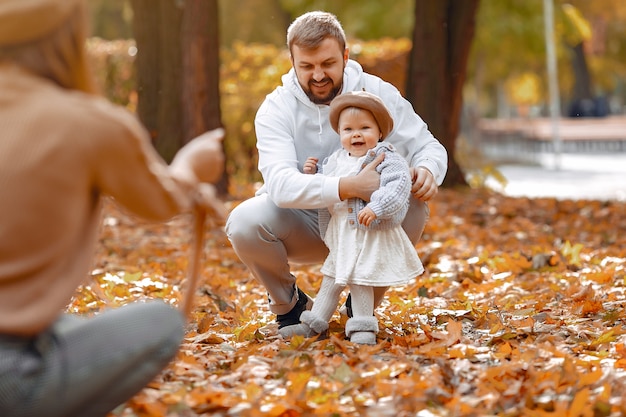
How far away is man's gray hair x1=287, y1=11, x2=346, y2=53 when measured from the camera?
4.61 meters

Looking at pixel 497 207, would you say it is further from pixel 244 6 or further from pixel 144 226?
pixel 244 6

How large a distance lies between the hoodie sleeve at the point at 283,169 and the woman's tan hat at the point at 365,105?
298mm

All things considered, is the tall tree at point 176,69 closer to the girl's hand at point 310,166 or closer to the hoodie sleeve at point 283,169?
the hoodie sleeve at point 283,169

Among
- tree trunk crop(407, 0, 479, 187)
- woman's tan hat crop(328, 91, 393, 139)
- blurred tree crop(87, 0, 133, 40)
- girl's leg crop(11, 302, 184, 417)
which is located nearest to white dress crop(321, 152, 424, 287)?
woman's tan hat crop(328, 91, 393, 139)

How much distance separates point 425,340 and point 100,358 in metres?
1.95

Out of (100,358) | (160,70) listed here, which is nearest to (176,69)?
(160,70)

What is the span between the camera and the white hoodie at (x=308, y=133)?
4.66 metres

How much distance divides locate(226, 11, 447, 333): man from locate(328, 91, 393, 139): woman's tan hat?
28 cm

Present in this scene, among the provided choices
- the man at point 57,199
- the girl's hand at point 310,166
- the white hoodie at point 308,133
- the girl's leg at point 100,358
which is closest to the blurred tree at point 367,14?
the white hoodie at point 308,133

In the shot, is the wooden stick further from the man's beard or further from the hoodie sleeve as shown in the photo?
the man's beard

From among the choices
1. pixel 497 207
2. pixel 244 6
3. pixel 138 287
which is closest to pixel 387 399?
pixel 138 287

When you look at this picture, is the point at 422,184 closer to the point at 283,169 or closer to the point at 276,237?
the point at 283,169

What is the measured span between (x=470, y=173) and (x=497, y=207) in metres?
4.14

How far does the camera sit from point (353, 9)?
84.0ft
